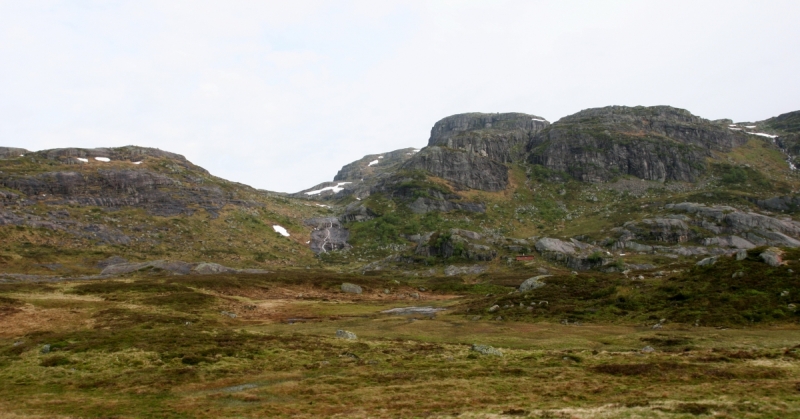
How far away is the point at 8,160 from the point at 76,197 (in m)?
35.9

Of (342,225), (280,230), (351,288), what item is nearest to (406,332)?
(351,288)

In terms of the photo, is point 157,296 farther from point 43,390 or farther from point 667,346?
point 667,346

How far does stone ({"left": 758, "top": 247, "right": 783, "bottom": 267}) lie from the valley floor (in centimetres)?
1405

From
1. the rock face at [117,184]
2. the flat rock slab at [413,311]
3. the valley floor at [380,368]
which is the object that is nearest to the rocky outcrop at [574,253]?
the flat rock slab at [413,311]

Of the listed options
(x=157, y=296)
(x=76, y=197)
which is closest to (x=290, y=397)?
(x=157, y=296)

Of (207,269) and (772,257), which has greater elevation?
(772,257)

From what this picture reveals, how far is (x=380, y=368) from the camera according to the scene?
32.5m

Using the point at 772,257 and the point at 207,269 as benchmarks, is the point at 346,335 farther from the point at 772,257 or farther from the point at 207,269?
the point at 207,269

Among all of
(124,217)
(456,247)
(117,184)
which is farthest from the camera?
(117,184)

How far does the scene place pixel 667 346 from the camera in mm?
34969

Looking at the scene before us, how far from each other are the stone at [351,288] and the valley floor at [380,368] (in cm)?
3187

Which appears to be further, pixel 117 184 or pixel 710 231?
pixel 117 184

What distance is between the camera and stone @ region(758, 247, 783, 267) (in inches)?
1953

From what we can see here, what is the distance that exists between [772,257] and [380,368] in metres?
48.2
